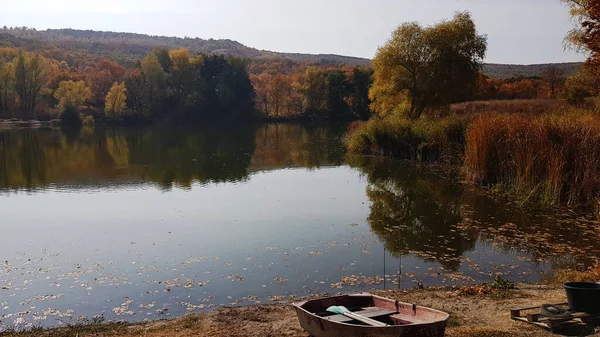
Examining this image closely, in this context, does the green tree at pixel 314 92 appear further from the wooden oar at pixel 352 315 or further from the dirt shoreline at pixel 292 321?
the wooden oar at pixel 352 315

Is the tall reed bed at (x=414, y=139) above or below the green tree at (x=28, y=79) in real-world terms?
below

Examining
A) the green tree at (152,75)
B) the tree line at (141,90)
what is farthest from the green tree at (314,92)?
the green tree at (152,75)

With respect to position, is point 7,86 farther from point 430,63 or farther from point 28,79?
point 430,63

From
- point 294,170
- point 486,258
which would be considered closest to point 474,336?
point 486,258

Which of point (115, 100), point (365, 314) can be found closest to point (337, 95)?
point (115, 100)

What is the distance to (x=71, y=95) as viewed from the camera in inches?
2808

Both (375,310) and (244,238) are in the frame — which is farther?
(244,238)

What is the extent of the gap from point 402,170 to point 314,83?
5280 centimetres

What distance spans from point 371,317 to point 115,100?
69.7 m

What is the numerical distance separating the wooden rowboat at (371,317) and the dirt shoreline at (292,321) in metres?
0.43

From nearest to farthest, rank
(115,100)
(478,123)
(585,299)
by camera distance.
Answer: (585,299) < (478,123) < (115,100)

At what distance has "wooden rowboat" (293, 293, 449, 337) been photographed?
6777mm

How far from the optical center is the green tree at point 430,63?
118ft

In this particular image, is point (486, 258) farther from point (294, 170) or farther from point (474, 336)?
point (294, 170)
